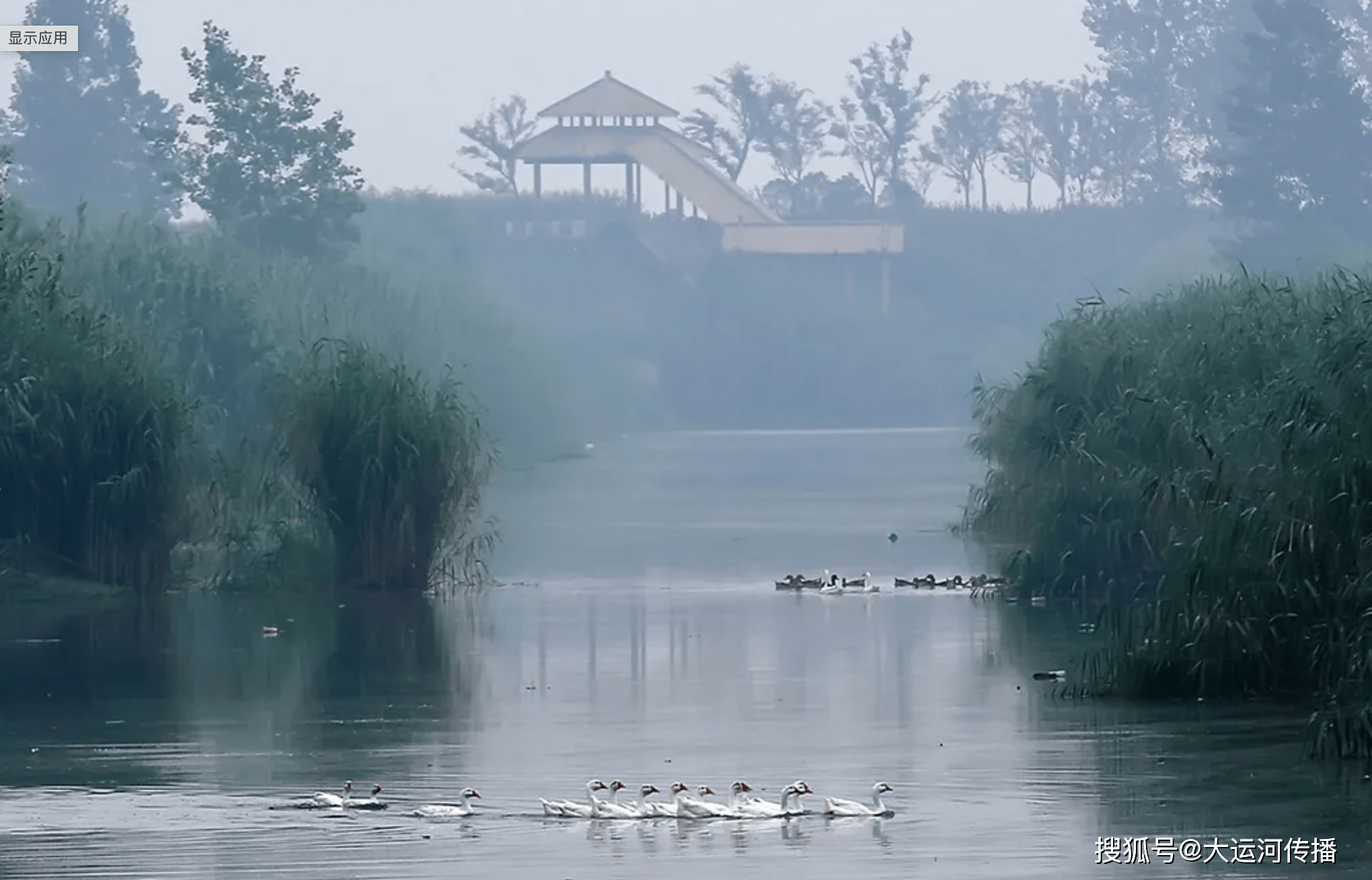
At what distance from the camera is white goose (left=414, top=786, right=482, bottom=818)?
14.5 m

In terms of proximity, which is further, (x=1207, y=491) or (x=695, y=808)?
(x=1207, y=491)

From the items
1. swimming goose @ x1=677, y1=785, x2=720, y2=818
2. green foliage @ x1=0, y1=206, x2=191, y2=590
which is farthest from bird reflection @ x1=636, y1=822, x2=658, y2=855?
green foliage @ x1=0, y1=206, x2=191, y2=590

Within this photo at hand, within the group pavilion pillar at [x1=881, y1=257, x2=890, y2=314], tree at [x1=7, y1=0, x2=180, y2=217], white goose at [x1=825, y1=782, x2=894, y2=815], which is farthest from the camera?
pavilion pillar at [x1=881, y1=257, x2=890, y2=314]

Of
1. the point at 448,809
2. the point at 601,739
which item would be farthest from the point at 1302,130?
the point at 448,809

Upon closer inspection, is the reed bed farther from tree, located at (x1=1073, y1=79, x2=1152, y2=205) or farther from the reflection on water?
tree, located at (x1=1073, y1=79, x2=1152, y2=205)

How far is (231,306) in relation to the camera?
40406mm

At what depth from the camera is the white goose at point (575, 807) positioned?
14.5 m

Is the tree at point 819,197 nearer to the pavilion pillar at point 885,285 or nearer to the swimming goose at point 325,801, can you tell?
the pavilion pillar at point 885,285

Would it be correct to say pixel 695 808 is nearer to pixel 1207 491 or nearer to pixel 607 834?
pixel 607 834

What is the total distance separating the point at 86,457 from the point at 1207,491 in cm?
1287

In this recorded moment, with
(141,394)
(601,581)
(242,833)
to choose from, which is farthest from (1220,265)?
(242,833)

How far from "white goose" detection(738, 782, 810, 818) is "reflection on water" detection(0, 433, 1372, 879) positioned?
0.24ft

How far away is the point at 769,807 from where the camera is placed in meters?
14.5

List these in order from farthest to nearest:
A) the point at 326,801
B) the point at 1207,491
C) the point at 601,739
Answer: the point at 1207,491, the point at 601,739, the point at 326,801
